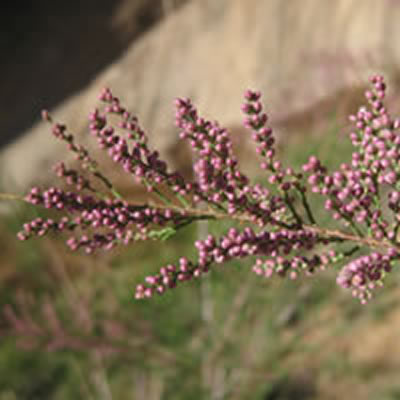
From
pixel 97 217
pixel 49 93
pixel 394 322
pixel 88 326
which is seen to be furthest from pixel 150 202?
pixel 49 93

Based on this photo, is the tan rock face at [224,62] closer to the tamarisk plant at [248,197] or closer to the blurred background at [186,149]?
the blurred background at [186,149]

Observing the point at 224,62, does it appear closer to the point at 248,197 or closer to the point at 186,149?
the point at 186,149

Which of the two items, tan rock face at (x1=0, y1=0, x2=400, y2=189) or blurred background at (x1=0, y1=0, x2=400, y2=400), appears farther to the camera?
tan rock face at (x1=0, y1=0, x2=400, y2=189)

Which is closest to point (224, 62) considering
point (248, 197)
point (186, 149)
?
point (186, 149)

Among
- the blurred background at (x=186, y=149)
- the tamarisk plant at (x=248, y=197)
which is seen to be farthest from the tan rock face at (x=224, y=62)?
the tamarisk plant at (x=248, y=197)

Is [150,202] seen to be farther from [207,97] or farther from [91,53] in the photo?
[91,53]

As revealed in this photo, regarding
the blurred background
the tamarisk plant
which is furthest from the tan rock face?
the tamarisk plant

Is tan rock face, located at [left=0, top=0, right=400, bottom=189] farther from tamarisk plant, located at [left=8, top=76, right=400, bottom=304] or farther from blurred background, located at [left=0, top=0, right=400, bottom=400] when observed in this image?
tamarisk plant, located at [left=8, top=76, right=400, bottom=304]

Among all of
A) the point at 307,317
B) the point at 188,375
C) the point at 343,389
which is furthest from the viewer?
the point at 307,317
